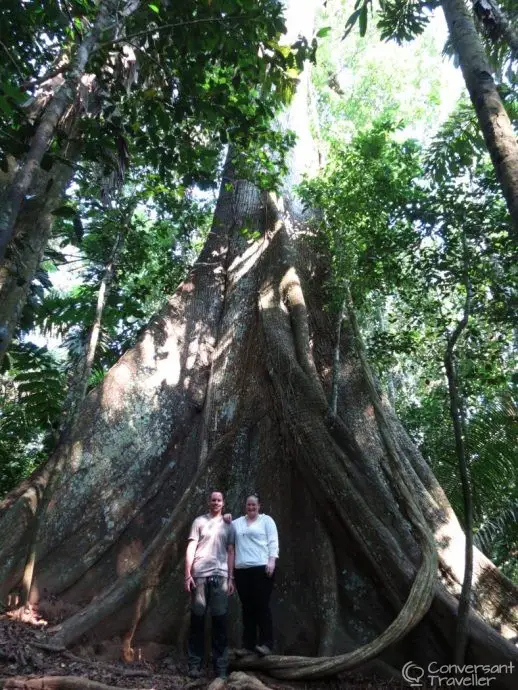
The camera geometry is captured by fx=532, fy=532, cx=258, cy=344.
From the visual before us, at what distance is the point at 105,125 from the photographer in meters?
4.32

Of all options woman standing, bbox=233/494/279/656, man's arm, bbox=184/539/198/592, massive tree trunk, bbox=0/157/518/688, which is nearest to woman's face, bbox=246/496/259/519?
woman standing, bbox=233/494/279/656

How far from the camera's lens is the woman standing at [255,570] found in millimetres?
4207

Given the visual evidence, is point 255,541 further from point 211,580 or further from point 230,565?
Answer: point 211,580

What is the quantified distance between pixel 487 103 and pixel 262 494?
3834 millimetres

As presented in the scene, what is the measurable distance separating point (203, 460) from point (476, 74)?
4057 millimetres

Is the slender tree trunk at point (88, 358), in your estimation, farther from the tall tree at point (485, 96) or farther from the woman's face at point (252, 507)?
the tall tree at point (485, 96)

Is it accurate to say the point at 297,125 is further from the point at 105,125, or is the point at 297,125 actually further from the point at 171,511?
the point at 171,511

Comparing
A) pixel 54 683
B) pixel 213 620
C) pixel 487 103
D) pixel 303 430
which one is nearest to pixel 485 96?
pixel 487 103

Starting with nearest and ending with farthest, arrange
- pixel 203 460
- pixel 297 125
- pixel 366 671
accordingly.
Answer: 1. pixel 366 671
2. pixel 203 460
3. pixel 297 125

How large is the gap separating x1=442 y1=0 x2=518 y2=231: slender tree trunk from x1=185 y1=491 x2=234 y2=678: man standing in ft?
10.5

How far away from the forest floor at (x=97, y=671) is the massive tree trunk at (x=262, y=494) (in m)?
0.14

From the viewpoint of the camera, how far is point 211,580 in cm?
422

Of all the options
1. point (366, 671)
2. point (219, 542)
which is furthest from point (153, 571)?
point (366, 671)

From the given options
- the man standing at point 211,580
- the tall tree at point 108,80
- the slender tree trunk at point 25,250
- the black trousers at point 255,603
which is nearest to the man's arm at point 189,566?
the man standing at point 211,580
